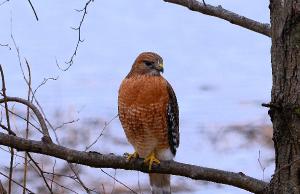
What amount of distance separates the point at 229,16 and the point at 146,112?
0.87 meters

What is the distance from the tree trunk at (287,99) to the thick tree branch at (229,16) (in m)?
0.72

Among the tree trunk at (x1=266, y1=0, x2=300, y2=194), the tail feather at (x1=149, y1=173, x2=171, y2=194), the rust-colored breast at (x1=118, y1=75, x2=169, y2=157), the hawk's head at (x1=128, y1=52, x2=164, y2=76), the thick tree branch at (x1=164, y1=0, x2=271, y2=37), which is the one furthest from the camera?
the tail feather at (x1=149, y1=173, x2=171, y2=194)

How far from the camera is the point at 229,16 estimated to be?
372 centimetres

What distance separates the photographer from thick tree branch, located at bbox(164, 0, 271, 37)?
3625mm

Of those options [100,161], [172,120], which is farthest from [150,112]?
[100,161]

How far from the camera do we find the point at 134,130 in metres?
4.36

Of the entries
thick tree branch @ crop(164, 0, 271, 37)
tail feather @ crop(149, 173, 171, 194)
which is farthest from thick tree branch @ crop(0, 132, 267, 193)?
tail feather @ crop(149, 173, 171, 194)

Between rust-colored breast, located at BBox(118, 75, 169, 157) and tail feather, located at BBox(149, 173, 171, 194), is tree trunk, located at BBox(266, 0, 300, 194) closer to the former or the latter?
rust-colored breast, located at BBox(118, 75, 169, 157)

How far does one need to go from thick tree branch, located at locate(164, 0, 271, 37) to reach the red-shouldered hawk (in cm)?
65

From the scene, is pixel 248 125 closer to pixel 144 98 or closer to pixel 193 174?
pixel 144 98

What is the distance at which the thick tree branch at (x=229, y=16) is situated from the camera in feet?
11.9

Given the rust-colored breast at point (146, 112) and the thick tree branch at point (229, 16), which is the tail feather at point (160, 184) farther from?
the thick tree branch at point (229, 16)

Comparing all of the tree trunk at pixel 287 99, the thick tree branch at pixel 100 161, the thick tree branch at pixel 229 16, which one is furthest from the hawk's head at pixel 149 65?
the tree trunk at pixel 287 99

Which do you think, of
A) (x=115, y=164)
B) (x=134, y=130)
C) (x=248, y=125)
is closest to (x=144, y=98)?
(x=134, y=130)
